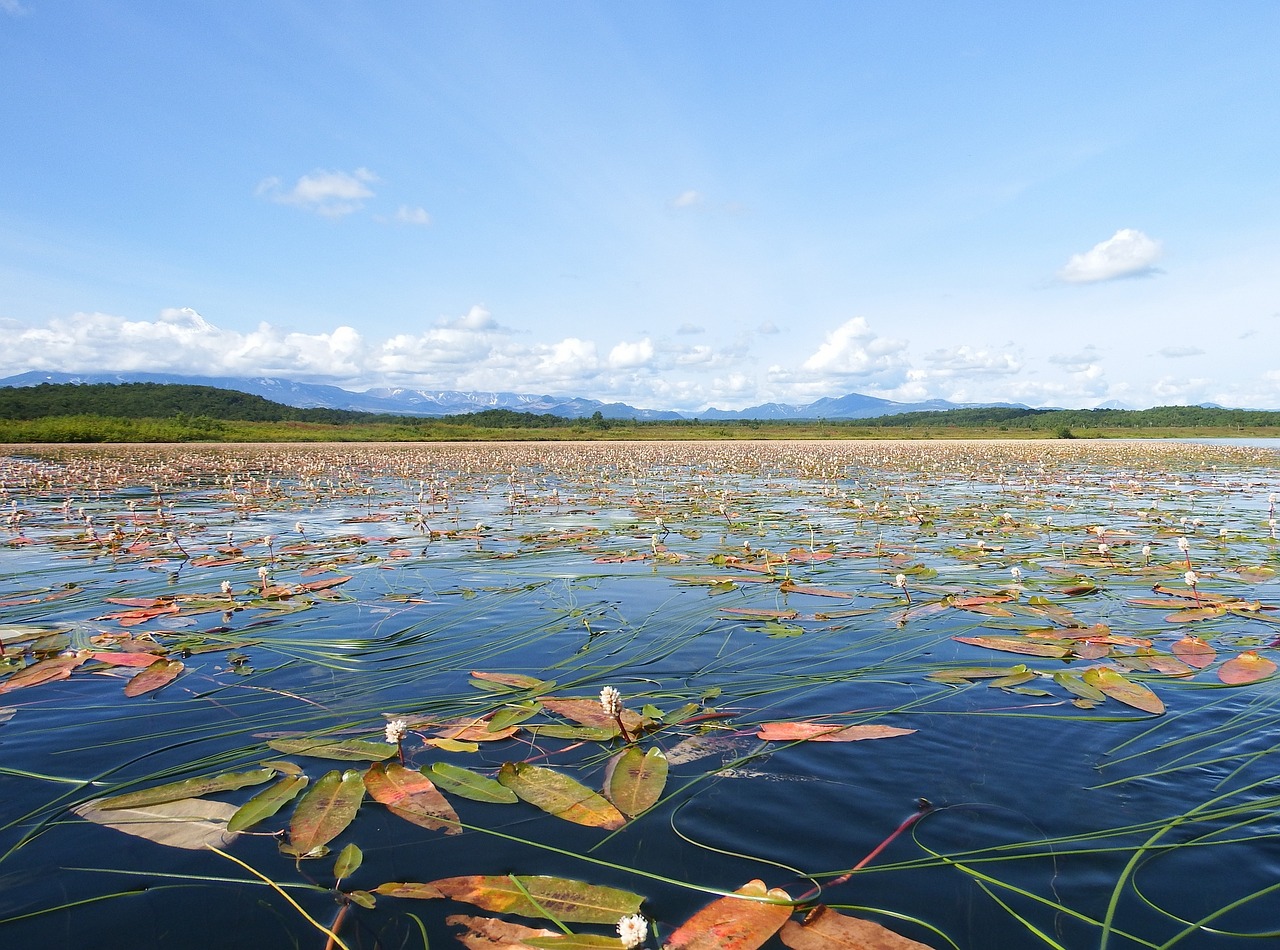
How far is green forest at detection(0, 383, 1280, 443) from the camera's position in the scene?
153 feet

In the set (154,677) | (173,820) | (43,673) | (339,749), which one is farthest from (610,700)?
(43,673)

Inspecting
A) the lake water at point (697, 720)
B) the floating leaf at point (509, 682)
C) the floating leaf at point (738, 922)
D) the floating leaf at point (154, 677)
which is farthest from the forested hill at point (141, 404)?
the floating leaf at point (738, 922)

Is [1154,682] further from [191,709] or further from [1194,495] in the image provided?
[1194,495]

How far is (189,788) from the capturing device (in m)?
2.56

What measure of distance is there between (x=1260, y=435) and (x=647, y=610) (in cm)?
8259

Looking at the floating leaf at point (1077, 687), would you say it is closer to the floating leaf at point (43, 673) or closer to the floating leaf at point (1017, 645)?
the floating leaf at point (1017, 645)

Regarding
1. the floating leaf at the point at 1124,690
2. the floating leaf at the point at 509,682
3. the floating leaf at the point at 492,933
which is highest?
the floating leaf at the point at 1124,690

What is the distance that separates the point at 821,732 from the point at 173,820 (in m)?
2.60

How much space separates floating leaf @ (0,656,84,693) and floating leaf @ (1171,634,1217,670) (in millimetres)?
6553

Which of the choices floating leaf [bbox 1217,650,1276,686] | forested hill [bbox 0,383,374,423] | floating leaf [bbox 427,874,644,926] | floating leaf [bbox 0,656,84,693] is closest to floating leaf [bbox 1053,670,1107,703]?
floating leaf [bbox 1217,650,1276,686]

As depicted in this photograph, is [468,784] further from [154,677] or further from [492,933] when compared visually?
[154,677]

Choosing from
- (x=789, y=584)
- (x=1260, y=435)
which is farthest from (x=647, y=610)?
(x=1260, y=435)

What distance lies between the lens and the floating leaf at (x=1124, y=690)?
3.27m

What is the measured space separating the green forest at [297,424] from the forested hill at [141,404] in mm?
100
